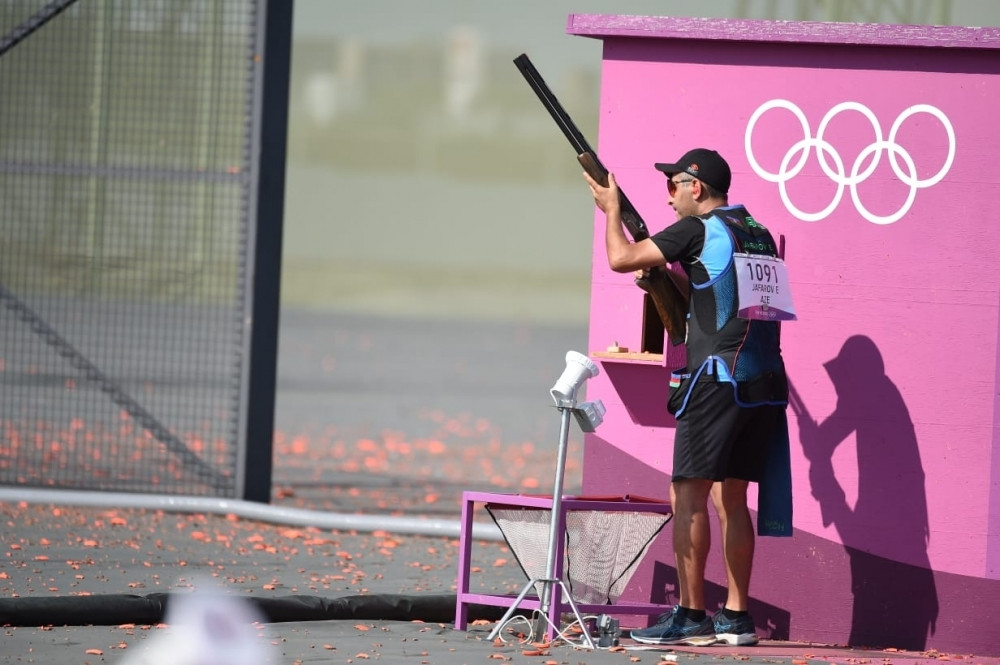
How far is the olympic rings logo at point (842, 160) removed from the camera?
663 cm

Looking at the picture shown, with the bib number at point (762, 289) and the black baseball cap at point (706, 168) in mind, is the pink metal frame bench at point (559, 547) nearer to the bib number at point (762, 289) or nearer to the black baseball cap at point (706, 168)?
the bib number at point (762, 289)

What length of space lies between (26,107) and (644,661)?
6062 millimetres

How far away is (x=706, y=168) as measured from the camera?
625cm

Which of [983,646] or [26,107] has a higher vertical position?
[26,107]

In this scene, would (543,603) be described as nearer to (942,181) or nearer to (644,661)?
(644,661)

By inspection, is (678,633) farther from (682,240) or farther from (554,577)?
(682,240)

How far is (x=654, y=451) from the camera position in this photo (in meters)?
6.90

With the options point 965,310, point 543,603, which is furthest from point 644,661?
point 965,310

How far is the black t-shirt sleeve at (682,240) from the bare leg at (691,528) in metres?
0.91

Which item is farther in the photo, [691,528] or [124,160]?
[124,160]

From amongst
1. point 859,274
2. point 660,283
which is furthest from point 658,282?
point 859,274

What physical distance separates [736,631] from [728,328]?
4.17ft

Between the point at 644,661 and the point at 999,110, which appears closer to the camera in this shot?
the point at 644,661

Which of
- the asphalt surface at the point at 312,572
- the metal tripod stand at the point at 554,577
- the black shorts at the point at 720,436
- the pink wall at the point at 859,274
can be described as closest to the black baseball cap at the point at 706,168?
the pink wall at the point at 859,274
